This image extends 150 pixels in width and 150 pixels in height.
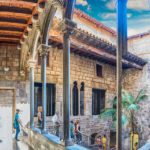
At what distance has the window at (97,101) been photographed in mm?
16558

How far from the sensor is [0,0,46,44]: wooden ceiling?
634cm

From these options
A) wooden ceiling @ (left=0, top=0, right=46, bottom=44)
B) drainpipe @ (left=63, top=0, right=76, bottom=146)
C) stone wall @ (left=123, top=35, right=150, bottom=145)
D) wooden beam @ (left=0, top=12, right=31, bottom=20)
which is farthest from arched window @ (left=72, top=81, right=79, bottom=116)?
drainpipe @ (left=63, top=0, right=76, bottom=146)

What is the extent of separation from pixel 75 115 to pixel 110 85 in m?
4.25

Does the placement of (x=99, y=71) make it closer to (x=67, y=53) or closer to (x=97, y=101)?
(x=97, y=101)

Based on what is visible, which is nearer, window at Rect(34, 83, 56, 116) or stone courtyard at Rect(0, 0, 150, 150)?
stone courtyard at Rect(0, 0, 150, 150)

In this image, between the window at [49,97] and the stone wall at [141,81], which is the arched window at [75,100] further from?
the stone wall at [141,81]

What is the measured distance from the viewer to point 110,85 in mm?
17938

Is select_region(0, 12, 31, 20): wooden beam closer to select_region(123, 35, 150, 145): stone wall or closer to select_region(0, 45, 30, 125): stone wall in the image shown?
select_region(0, 45, 30, 125): stone wall

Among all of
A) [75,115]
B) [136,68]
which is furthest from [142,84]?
[75,115]

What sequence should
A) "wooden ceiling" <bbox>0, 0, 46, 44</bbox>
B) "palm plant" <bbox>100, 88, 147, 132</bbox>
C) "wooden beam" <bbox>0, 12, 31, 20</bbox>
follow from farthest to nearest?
"palm plant" <bbox>100, 88, 147, 132</bbox>, "wooden beam" <bbox>0, 12, 31, 20</bbox>, "wooden ceiling" <bbox>0, 0, 46, 44</bbox>

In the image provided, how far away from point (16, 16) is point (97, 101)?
Answer: 10556 millimetres

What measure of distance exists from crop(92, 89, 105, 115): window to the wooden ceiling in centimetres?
790

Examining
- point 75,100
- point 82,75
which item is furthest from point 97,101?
point 75,100

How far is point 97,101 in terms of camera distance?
1698cm
